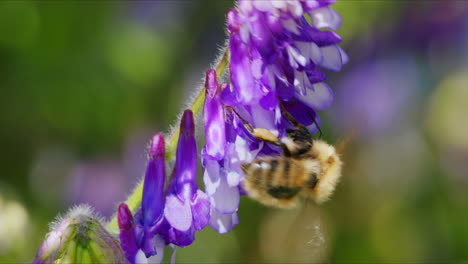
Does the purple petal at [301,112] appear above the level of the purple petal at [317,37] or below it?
below

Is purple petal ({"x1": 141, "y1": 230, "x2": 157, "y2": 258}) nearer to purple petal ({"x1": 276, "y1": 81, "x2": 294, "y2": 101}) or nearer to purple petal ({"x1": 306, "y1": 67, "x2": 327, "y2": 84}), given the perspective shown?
purple petal ({"x1": 276, "y1": 81, "x2": 294, "y2": 101})

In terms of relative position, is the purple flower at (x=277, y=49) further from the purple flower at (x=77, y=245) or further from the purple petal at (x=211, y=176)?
the purple flower at (x=77, y=245)

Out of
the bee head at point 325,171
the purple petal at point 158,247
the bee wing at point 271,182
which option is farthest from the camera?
the bee head at point 325,171

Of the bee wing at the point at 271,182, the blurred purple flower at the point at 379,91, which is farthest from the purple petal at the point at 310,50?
the blurred purple flower at the point at 379,91

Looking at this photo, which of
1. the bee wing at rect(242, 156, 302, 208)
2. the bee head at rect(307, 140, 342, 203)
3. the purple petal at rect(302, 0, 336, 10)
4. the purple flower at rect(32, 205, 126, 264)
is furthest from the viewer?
the bee head at rect(307, 140, 342, 203)

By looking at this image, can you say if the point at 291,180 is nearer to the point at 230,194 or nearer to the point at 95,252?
the point at 230,194

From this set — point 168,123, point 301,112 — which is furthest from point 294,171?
point 168,123

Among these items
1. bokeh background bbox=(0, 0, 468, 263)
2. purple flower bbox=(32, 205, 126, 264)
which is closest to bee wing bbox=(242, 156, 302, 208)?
purple flower bbox=(32, 205, 126, 264)
